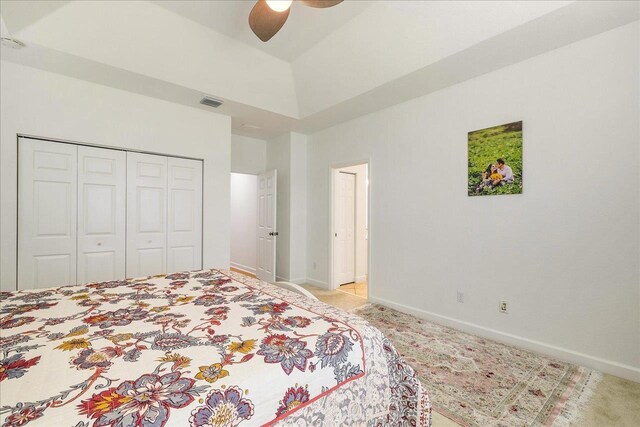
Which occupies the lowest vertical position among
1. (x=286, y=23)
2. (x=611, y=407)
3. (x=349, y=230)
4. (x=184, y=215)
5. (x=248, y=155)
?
(x=611, y=407)

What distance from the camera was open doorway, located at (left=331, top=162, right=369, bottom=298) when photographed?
4.68 metres

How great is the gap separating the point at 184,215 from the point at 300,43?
2.50 m

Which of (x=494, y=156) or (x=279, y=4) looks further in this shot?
(x=494, y=156)

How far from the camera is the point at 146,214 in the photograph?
137 inches

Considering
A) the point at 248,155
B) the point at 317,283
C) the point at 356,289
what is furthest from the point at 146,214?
the point at 356,289

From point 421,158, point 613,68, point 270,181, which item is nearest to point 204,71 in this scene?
point 270,181

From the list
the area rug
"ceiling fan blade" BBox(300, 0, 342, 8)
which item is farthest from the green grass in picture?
"ceiling fan blade" BBox(300, 0, 342, 8)

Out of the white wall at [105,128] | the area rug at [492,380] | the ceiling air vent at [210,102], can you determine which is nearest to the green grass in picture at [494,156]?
the area rug at [492,380]

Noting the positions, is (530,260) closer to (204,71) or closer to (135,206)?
(204,71)

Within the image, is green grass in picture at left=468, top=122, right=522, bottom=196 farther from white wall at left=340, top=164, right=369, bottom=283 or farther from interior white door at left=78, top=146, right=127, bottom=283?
interior white door at left=78, top=146, right=127, bottom=283

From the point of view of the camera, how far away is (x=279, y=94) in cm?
386

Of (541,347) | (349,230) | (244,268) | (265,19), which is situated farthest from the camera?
(244,268)

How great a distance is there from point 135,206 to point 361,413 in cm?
337

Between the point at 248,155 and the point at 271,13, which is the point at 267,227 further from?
the point at 271,13
